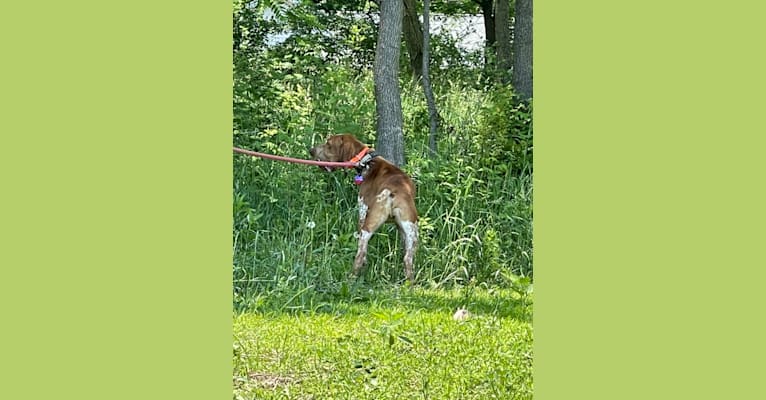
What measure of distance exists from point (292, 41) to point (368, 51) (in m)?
0.47

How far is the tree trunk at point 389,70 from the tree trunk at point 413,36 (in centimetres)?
5

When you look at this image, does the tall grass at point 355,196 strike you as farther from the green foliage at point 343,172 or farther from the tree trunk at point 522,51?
the tree trunk at point 522,51

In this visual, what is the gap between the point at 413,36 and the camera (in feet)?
20.1

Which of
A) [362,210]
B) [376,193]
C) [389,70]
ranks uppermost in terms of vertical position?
[389,70]

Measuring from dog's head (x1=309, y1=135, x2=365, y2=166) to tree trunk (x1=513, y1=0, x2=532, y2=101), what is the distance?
1.07 m

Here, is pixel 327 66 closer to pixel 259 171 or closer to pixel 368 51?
pixel 368 51

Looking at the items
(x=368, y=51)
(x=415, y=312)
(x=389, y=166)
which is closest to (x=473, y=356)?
(x=415, y=312)

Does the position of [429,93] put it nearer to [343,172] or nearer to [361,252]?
[343,172]

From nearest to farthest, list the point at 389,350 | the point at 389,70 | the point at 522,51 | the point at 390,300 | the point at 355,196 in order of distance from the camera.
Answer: the point at 389,350
the point at 390,300
the point at 522,51
the point at 389,70
the point at 355,196

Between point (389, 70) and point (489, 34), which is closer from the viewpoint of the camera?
point (389, 70)

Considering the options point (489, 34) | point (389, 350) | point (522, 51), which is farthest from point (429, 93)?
point (389, 350)

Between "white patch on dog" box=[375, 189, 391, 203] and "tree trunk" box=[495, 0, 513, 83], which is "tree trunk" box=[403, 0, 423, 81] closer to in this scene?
"tree trunk" box=[495, 0, 513, 83]

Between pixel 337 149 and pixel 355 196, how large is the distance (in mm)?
318

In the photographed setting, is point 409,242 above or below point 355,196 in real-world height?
below
